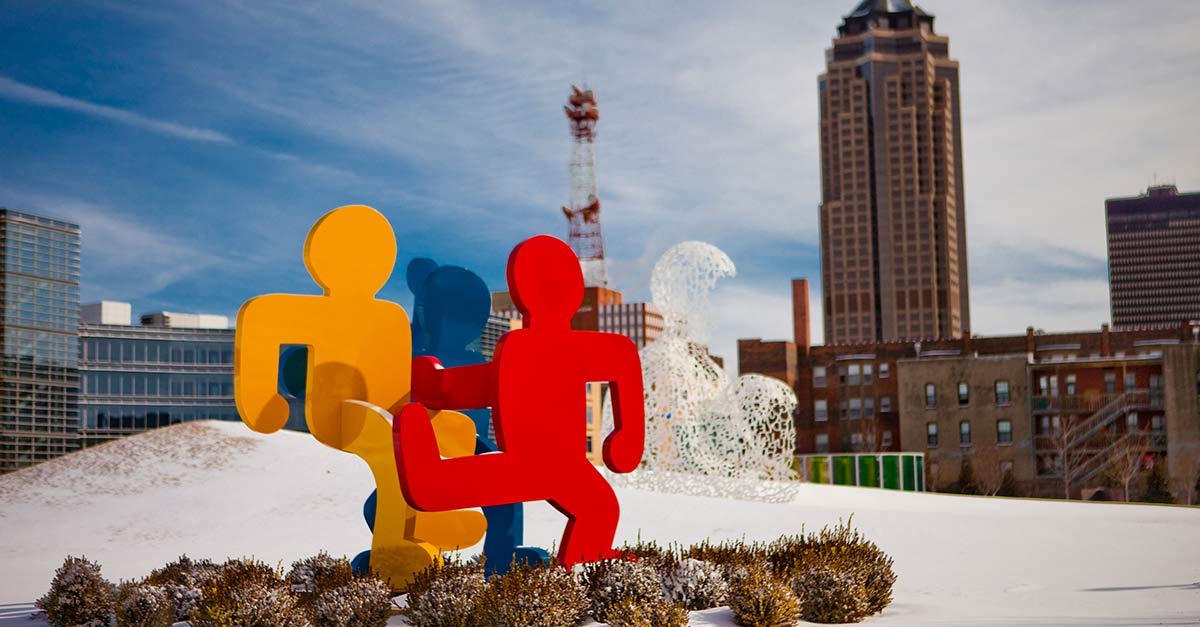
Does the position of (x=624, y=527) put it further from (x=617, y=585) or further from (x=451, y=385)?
(x=617, y=585)

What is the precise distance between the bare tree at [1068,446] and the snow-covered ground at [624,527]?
36.7m

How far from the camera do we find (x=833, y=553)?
15133 mm

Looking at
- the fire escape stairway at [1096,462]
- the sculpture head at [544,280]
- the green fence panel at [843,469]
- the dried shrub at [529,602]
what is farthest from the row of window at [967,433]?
the dried shrub at [529,602]

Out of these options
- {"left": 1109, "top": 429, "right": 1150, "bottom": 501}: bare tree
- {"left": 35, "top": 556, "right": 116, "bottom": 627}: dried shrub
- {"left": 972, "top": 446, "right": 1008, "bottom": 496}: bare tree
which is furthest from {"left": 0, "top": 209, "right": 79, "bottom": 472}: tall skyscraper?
{"left": 35, "top": 556, "right": 116, "bottom": 627}: dried shrub

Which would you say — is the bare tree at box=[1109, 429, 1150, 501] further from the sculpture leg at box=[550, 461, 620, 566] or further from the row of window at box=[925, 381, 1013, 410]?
the sculpture leg at box=[550, 461, 620, 566]

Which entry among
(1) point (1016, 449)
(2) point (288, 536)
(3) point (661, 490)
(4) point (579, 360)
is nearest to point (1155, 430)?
(1) point (1016, 449)

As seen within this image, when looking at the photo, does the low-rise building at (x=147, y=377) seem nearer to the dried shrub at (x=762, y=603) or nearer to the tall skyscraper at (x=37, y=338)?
the tall skyscraper at (x=37, y=338)

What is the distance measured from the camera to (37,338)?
400ft

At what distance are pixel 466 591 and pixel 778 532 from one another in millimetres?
14257

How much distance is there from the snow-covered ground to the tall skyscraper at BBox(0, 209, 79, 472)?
86.3 metres

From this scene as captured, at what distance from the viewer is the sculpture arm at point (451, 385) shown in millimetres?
14125

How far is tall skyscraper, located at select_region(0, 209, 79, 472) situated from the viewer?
116m

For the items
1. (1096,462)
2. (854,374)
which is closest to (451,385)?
(1096,462)

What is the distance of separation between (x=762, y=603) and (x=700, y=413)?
18.2m
